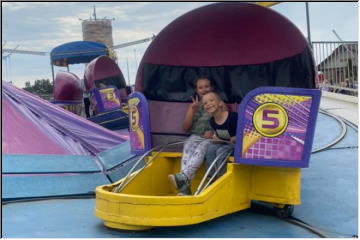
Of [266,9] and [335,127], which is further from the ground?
[266,9]

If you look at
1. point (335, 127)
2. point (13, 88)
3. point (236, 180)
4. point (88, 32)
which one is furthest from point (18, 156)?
point (88, 32)

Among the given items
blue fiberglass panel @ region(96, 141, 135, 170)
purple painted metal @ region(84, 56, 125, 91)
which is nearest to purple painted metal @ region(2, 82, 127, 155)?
blue fiberglass panel @ region(96, 141, 135, 170)

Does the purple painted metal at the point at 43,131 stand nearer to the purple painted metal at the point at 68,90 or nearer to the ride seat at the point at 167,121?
the ride seat at the point at 167,121

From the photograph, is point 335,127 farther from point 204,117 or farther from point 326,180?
point 204,117

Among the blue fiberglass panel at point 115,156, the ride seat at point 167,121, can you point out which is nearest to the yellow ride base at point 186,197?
the ride seat at point 167,121

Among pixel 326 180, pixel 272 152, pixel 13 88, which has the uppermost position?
pixel 13 88

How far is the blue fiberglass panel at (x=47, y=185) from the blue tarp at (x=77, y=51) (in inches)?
649

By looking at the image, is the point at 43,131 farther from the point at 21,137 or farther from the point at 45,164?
the point at 45,164

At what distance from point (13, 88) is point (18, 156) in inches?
90.5

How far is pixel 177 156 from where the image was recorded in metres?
4.75

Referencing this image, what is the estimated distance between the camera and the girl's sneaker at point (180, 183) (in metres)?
4.18

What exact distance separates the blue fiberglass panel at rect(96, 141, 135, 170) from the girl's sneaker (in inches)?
96.0

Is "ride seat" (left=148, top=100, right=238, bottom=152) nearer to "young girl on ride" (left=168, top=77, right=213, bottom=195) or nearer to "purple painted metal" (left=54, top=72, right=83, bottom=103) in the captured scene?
"young girl on ride" (left=168, top=77, right=213, bottom=195)

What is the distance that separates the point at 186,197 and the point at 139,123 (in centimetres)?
125
